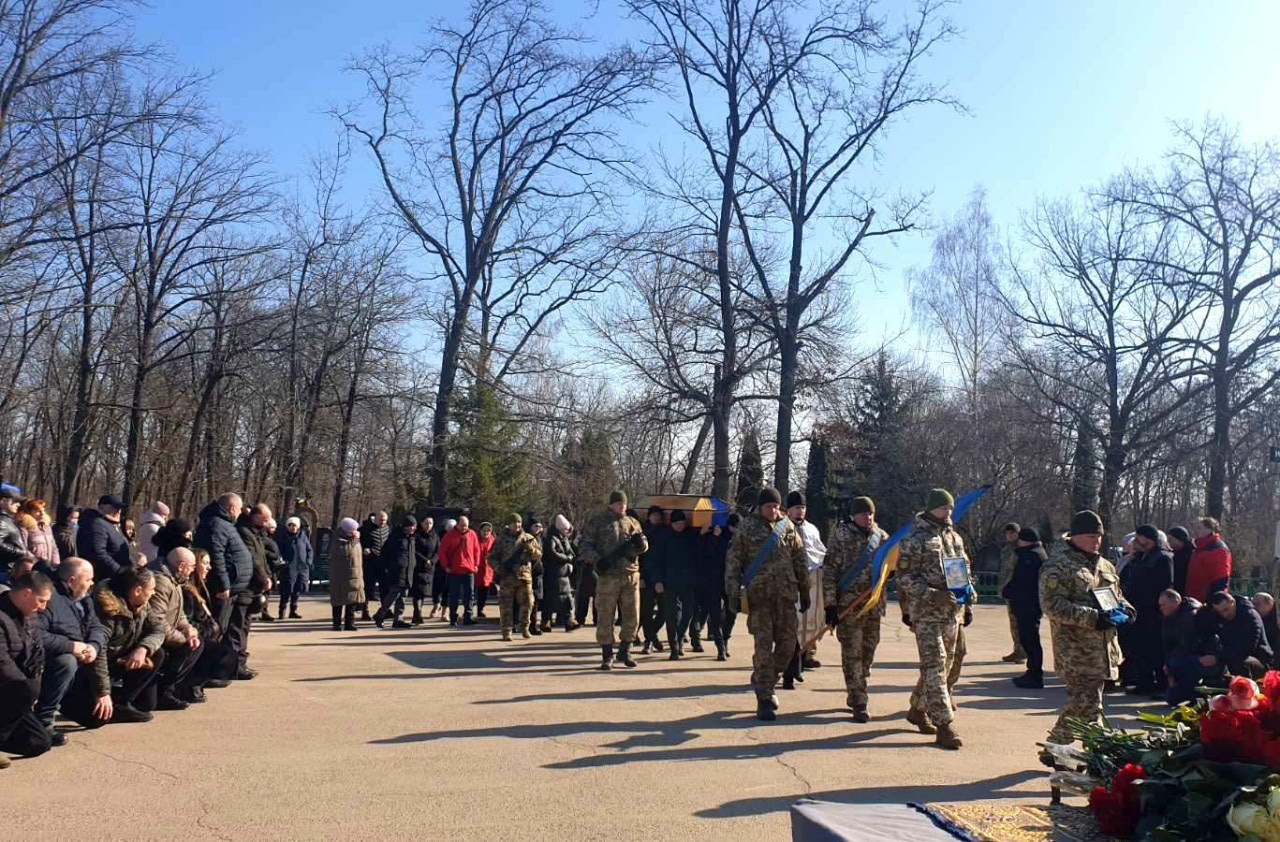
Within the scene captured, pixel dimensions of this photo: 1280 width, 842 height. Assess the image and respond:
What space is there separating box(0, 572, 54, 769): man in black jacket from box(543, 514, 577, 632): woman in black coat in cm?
935

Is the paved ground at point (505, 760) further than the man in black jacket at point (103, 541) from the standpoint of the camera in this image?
No

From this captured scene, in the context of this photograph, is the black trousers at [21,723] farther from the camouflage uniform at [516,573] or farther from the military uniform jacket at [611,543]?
the camouflage uniform at [516,573]

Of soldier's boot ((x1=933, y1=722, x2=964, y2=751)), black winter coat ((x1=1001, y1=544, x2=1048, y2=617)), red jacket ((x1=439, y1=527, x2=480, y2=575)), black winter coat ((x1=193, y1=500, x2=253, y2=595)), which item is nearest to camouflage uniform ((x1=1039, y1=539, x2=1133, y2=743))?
soldier's boot ((x1=933, y1=722, x2=964, y2=751))

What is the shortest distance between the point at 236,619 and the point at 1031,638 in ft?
28.4

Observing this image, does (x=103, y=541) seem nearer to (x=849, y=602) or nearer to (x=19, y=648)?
(x=19, y=648)

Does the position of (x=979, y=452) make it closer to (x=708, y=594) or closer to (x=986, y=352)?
(x=986, y=352)

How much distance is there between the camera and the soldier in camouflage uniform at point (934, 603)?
8242mm

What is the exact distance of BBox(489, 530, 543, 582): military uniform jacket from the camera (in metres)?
15.2

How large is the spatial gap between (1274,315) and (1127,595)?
22.9 metres

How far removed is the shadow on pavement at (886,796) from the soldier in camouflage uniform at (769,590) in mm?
2409

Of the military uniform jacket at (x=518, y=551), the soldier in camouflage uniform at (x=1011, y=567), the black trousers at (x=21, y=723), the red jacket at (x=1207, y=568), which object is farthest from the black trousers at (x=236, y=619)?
the red jacket at (x=1207, y=568)

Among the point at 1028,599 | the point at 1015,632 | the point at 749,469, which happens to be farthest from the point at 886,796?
the point at 749,469

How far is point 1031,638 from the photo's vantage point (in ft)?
40.8

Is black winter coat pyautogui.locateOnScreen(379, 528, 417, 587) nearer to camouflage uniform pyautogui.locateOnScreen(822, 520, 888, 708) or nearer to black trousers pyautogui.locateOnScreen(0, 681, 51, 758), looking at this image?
camouflage uniform pyautogui.locateOnScreen(822, 520, 888, 708)
